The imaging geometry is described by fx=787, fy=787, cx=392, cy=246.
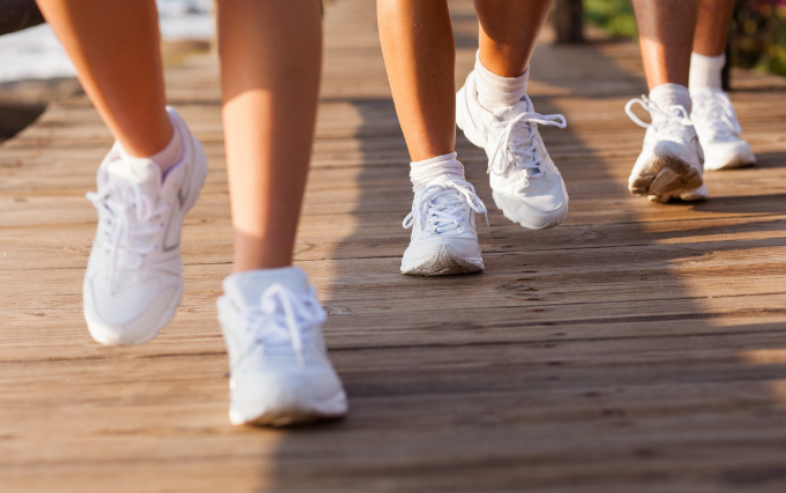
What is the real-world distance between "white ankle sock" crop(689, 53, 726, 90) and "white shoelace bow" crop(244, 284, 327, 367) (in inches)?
59.7

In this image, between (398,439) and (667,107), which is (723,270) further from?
(398,439)

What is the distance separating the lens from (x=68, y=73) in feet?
23.7

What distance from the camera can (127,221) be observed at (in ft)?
2.87

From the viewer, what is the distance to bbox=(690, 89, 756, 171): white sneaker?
1.84 meters

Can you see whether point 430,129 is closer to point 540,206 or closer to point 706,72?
point 540,206

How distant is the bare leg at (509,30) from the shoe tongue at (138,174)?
0.66 m

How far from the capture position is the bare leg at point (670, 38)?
5.06 feet

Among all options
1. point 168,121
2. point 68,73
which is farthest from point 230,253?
point 68,73

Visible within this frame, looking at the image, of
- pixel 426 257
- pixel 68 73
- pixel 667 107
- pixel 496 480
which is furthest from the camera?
pixel 68 73

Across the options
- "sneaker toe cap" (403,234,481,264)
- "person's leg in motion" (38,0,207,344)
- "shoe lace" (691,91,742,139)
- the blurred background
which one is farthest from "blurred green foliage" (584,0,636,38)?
"person's leg in motion" (38,0,207,344)

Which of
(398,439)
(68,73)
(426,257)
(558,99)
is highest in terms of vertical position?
(398,439)

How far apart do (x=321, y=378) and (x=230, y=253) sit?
67 cm

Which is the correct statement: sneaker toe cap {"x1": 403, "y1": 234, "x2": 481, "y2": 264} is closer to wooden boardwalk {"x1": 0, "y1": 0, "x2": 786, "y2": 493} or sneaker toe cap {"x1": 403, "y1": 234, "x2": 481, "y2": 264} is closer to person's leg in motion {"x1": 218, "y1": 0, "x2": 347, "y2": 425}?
wooden boardwalk {"x1": 0, "y1": 0, "x2": 786, "y2": 493}

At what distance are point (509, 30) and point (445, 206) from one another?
12.5 inches
